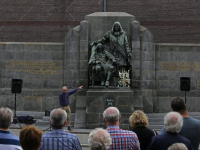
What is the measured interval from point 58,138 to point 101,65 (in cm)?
1209

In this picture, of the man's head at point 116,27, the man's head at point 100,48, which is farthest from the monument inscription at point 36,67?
the man's head at point 116,27

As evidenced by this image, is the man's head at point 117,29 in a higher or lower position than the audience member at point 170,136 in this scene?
higher

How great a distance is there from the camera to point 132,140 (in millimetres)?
5289

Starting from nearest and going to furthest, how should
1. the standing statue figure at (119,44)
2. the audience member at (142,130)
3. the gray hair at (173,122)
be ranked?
the gray hair at (173,122) → the audience member at (142,130) → the standing statue figure at (119,44)

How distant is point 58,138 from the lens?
16.7 feet

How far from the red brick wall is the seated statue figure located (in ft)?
37.9

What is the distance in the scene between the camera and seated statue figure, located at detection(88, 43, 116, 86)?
1709 centimetres

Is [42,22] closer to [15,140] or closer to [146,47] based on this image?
[146,47]

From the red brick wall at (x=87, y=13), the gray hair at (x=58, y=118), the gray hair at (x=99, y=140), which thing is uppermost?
the red brick wall at (x=87, y=13)

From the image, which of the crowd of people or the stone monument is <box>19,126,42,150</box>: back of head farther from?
the stone monument

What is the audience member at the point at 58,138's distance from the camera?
16.5 ft

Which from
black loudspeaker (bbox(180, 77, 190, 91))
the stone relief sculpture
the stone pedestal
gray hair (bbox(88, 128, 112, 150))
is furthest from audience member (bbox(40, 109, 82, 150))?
black loudspeaker (bbox(180, 77, 190, 91))

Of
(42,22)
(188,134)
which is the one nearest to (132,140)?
(188,134)

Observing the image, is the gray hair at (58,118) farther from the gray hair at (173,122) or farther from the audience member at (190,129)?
the audience member at (190,129)
